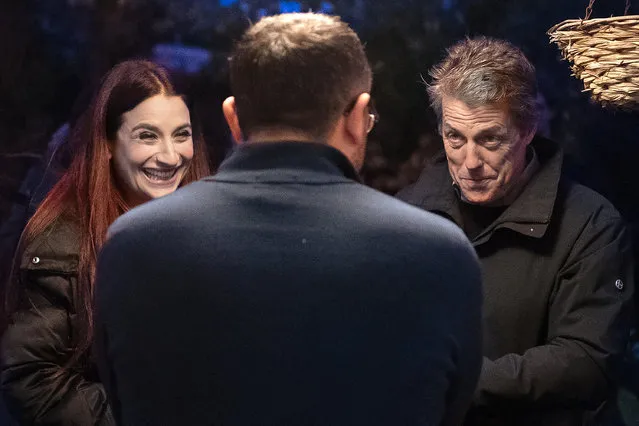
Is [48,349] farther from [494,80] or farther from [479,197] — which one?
[494,80]

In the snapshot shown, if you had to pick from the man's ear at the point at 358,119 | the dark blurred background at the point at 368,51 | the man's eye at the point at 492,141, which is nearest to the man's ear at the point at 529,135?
the man's eye at the point at 492,141

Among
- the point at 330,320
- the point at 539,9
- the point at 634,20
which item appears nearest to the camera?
the point at 330,320

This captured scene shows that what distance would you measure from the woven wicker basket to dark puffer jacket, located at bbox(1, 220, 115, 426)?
1679 mm

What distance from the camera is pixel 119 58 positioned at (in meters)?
3.79

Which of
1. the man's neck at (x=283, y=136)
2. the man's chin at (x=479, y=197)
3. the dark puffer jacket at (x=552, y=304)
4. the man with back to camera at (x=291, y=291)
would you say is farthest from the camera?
the man's chin at (x=479, y=197)

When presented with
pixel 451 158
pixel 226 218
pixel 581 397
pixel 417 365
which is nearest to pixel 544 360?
pixel 581 397

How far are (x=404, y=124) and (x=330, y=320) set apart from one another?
230 centimetres

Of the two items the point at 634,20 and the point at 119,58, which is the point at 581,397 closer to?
the point at 634,20

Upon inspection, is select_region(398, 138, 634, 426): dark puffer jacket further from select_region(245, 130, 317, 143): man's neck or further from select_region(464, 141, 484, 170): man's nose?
select_region(245, 130, 317, 143): man's neck

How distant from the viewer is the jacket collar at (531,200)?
9.37ft

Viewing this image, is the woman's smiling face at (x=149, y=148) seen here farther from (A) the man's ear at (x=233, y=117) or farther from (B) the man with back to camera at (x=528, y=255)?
(A) the man's ear at (x=233, y=117)

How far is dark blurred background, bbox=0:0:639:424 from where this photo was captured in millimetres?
3633

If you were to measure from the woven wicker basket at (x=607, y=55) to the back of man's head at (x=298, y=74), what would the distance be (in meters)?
1.22

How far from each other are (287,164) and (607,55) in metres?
1.42
